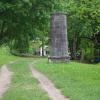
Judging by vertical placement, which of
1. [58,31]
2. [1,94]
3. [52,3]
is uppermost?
[52,3]

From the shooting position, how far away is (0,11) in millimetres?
37375

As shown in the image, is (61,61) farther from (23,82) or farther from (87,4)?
(23,82)

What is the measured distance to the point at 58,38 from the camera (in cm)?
4228

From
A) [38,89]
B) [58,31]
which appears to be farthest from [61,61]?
[38,89]

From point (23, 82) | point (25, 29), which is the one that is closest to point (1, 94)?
point (23, 82)

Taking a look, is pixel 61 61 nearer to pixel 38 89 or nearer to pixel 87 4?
pixel 87 4

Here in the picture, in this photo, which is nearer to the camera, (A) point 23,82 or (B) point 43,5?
(A) point 23,82

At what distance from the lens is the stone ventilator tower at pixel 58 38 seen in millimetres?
41812

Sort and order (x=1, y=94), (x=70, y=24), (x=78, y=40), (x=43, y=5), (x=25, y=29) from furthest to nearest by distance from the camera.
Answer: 1. (x=78, y=40)
2. (x=70, y=24)
3. (x=25, y=29)
4. (x=43, y=5)
5. (x=1, y=94)

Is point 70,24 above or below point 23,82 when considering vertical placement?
above

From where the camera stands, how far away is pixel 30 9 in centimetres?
3966

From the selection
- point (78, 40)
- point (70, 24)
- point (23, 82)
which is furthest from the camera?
point (78, 40)

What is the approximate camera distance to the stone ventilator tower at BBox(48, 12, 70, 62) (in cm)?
4181

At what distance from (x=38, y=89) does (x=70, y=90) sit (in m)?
1.53
